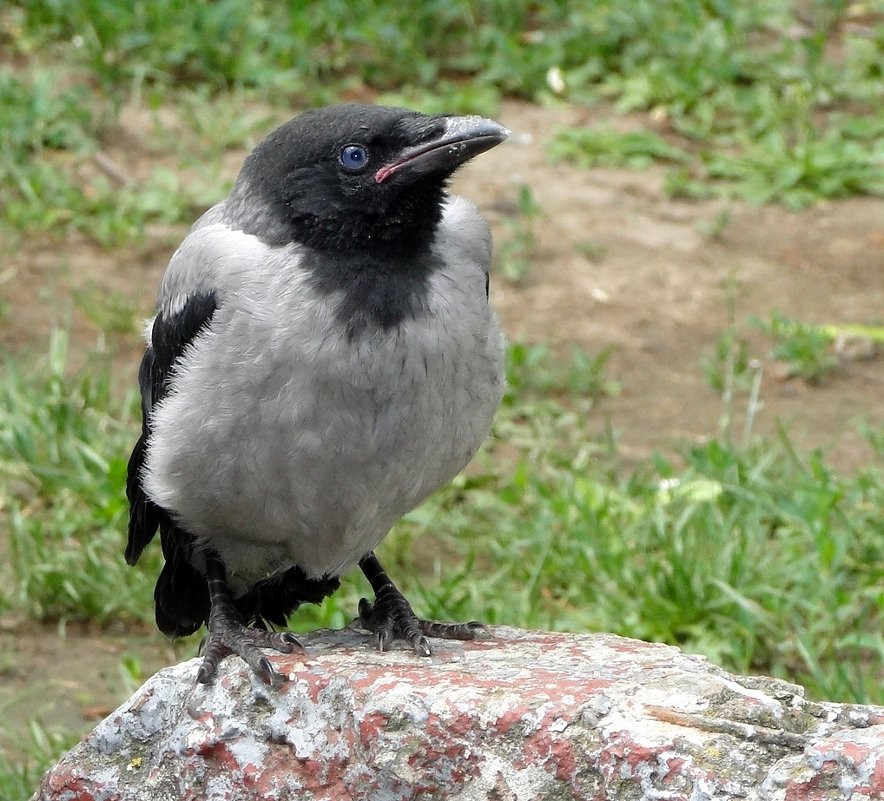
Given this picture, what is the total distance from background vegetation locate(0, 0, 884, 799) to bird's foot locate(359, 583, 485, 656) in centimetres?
89

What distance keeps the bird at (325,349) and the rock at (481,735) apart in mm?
154

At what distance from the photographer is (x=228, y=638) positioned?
3.77 metres

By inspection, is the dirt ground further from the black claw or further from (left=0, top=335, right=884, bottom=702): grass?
the black claw

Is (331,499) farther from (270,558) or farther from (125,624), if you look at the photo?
(125,624)

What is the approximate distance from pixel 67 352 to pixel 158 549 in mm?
1629

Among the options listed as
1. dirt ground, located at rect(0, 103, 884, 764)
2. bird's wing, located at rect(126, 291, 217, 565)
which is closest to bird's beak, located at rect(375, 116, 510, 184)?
bird's wing, located at rect(126, 291, 217, 565)

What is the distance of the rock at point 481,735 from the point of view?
2965 millimetres

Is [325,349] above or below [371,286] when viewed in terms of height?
below

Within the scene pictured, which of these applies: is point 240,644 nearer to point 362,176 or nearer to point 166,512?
point 166,512

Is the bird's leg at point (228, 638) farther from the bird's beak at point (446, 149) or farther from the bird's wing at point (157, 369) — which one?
the bird's beak at point (446, 149)

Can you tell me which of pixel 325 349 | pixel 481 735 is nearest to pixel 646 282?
pixel 325 349

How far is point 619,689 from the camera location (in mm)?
3221

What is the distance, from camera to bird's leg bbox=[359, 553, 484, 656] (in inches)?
158

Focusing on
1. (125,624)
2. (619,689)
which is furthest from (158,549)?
(619,689)
